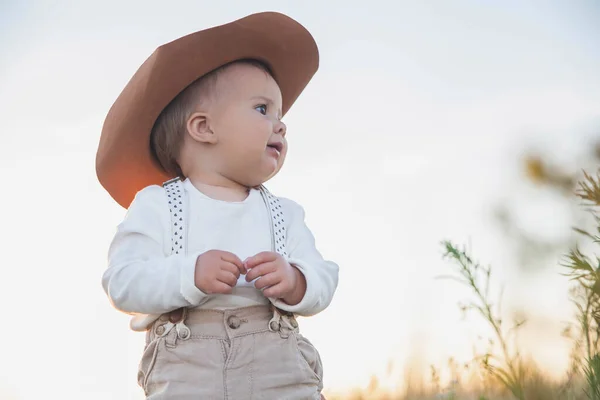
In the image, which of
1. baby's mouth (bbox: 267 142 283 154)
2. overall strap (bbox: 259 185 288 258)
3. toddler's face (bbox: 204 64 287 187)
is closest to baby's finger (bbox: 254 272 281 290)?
overall strap (bbox: 259 185 288 258)

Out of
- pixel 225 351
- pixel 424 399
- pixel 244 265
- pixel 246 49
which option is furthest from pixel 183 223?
pixel 424 399

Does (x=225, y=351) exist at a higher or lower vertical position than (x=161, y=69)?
lower

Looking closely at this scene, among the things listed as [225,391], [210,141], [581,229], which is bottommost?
[225,391]

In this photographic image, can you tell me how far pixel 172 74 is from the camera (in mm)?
2740

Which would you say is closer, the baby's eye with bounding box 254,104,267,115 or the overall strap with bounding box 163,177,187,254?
the overall strap with bounding box 163,177,187,254

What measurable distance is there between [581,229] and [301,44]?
1.50m

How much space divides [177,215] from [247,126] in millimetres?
426

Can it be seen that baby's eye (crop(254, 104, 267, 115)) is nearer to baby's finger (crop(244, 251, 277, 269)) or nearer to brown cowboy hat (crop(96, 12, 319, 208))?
brown cowboy hat (crop(96, 12, 319, 208))

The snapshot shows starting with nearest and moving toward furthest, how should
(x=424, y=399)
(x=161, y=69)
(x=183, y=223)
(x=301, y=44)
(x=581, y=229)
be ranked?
(x=581, y=229) < (x=183, y=223) < (x=161, y=69) < (x=301, y=44) < (x=424, y=399)

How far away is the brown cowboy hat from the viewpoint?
8.98ft

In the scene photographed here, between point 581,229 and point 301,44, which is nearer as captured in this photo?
point 581,229

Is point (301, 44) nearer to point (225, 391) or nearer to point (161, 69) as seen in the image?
point (161, 69)

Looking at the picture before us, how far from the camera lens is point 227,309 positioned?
95.9 inches

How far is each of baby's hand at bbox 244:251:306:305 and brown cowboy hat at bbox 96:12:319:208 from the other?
2.70ft
